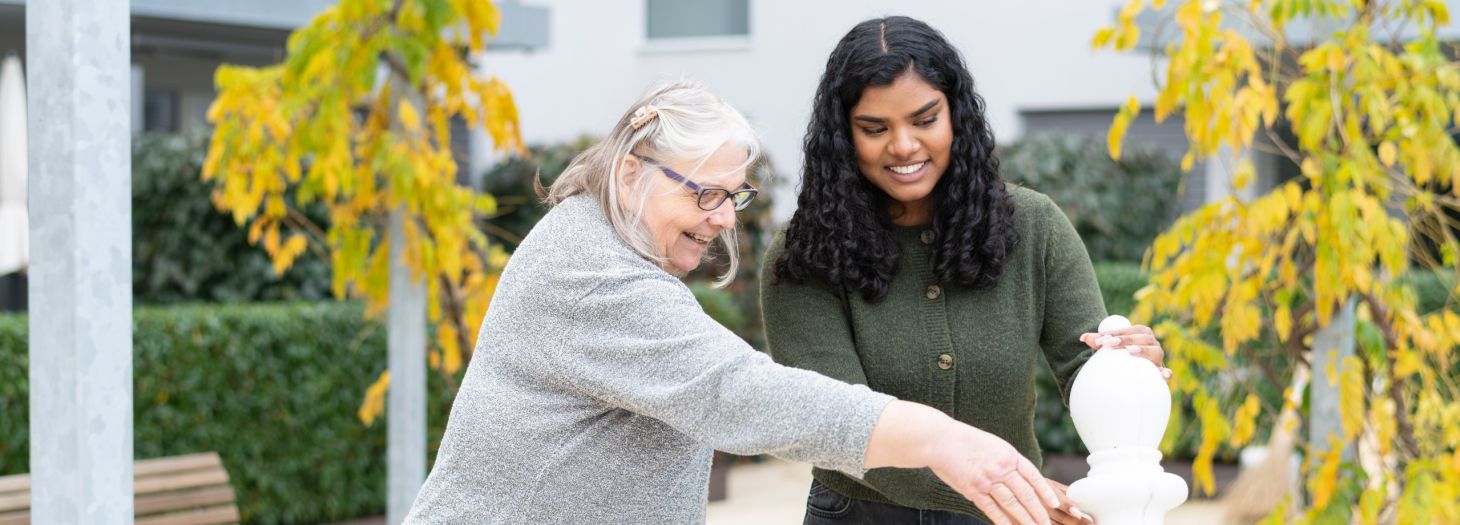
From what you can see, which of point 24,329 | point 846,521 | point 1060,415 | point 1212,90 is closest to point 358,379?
point 24,329

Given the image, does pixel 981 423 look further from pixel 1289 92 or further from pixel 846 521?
pixel 1289 92

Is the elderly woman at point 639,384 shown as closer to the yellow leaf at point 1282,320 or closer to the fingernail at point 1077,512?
the fingernail at point 1077,512

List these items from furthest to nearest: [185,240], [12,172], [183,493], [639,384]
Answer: [185,240] < [12,172] < [183,493] < [639,384]

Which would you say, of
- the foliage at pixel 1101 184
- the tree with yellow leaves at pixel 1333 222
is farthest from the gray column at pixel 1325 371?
the foliage at pixel 1101 184

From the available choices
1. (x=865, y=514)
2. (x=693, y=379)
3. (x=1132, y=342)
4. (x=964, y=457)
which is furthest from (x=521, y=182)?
(x=964, y=457)

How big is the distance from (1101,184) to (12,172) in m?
6.07

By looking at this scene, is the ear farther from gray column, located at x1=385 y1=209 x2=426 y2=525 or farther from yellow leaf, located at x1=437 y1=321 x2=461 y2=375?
yellow leaf, located at x1=437 y1=321 x2=461 y2=375

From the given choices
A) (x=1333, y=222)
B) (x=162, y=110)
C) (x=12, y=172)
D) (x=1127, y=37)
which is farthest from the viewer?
(x=162, y=110)

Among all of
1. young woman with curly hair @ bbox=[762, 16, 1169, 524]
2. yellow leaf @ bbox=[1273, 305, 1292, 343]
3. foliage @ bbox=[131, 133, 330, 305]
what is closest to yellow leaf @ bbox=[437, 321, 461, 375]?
yellow leaf @ bbox=[1273, 305, 1292, 343]

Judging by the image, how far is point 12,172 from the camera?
745cm

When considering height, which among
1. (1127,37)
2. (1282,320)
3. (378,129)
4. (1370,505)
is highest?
(1127,37)

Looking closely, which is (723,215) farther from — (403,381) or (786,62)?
(786,62)

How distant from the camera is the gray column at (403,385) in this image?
4500mm

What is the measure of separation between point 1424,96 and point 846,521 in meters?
1.81
